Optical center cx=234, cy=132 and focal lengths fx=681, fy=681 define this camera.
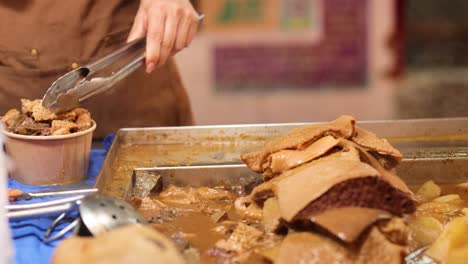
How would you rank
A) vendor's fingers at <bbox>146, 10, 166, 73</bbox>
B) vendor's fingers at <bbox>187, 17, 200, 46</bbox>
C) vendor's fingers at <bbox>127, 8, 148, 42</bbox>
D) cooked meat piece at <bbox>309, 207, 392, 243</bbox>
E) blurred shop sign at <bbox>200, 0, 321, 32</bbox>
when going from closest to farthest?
cooked meat piece at <bbox>309, 207, 392, 243</bbox>
vendor's fingers at <bbox>146, 10, 166, 73</bbox>
vendor's fingers at <bbox>127, 8, 148, 42</bbox>
vendor's fingers at <bbox>187, 17, 200, 46</bbox>
blurred shop sign at <bbox>200, 0, 321, 32</bbox>

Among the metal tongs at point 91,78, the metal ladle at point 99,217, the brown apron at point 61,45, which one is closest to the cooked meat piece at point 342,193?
the metal ladle at point 99,217

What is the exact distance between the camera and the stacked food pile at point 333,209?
6.05ft

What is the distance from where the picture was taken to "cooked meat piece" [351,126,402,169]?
2363 millimetres

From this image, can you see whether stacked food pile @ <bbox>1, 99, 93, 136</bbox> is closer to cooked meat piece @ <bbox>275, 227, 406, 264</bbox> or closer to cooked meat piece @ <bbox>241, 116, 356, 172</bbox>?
cooked meat piece @ <bbox>241, 116, 356, 172</bbox>

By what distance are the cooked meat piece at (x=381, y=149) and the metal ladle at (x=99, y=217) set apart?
0.85 meters

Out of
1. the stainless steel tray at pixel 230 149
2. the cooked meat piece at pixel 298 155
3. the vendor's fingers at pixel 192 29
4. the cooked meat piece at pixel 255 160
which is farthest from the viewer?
the vendor's fingers at pixel 192 29

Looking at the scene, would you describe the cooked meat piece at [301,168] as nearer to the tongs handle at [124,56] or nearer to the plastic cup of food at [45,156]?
the plastic cup of food at [45,156]

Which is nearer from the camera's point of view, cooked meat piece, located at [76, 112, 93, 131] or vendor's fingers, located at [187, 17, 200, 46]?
cooked meat piece, located at [76, 112, 93, 131]

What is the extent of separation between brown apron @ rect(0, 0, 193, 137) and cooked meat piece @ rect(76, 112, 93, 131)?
591mm

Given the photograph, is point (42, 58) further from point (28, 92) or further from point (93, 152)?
point (93, 152)

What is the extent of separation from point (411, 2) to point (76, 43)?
15.4 feet

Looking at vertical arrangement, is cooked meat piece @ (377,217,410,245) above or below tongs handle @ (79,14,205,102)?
below

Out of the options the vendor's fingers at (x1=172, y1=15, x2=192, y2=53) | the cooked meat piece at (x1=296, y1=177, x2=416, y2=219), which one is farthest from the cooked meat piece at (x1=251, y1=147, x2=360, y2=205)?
the vendor's fingers at (x1=172, y1=15, x2=192, y2=53)

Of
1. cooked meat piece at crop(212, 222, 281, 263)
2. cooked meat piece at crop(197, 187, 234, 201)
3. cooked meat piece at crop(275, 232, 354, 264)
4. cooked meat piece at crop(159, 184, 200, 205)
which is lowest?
cooked meat piece at crop(197, 187, 234, 201)
